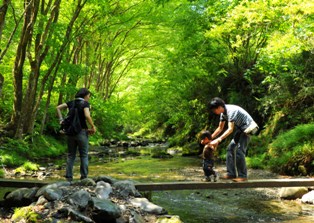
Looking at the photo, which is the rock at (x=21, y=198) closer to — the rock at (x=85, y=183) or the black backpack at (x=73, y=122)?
the rock at (x=85, y=183)

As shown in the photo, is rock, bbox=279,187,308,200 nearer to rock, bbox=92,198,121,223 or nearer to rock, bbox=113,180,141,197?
rock, bbox=113,180,141,197

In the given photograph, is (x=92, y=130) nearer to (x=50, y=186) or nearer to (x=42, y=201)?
(x=50, y=186)

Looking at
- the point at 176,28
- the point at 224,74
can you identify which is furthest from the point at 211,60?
the point at 176,28

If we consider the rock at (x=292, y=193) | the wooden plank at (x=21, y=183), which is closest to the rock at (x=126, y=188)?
the wooden plank at (x=21, y=183)

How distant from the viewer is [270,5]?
10539 millimetres

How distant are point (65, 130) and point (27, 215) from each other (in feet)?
6.63

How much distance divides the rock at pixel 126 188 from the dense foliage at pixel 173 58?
16.5 feet

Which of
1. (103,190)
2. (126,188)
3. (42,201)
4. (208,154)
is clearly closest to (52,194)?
(42,201)

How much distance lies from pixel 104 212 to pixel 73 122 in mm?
2206

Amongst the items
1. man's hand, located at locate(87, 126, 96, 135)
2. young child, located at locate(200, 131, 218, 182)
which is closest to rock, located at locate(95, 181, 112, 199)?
man's hand, located at locate(87, 126, 96, 135)

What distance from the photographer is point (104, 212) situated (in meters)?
5.66

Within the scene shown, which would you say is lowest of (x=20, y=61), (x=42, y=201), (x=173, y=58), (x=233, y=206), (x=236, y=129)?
(x=233, y=206)

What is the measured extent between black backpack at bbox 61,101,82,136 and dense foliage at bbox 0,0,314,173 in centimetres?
410

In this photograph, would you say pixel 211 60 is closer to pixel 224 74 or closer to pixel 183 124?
pixel 224 74
